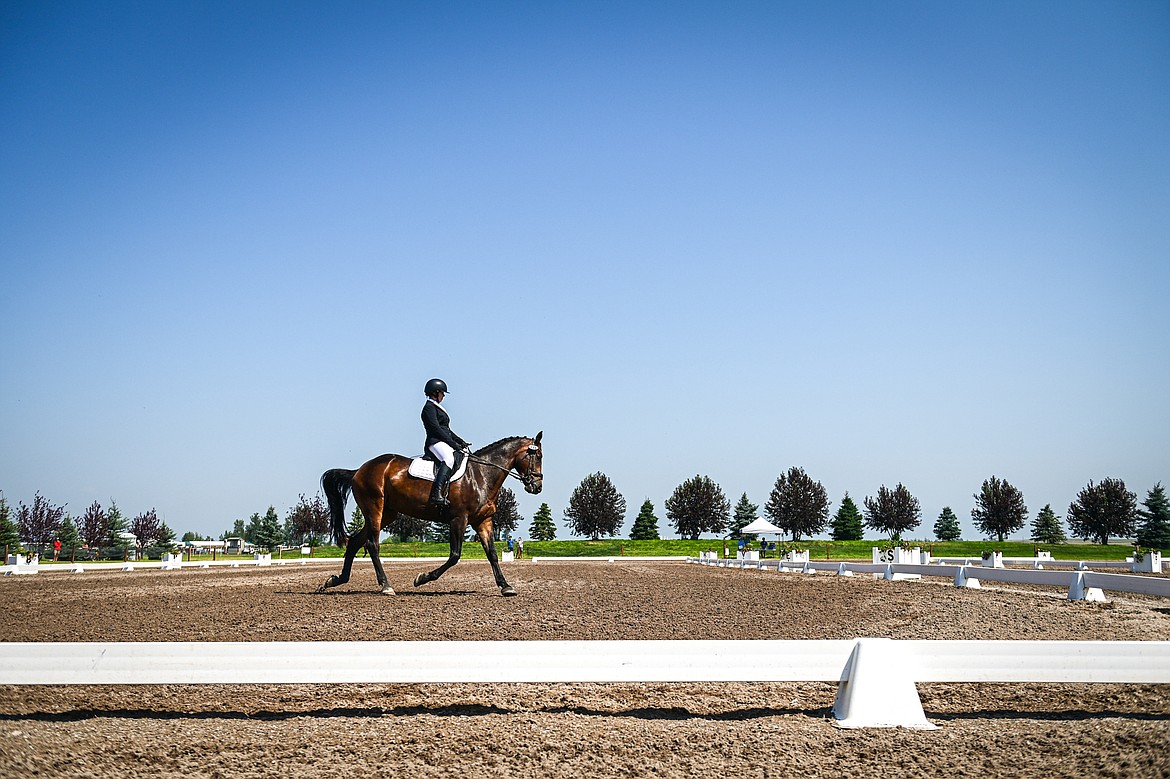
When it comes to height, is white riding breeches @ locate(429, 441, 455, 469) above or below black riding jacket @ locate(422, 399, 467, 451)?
below

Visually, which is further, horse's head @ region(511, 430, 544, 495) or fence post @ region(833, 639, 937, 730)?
horse's head @ region(511, 430, 544, 495)

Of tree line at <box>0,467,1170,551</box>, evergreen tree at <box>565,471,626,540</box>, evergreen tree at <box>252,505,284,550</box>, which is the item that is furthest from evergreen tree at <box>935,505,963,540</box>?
evergreen tree at <box>252,505,284,550</box>

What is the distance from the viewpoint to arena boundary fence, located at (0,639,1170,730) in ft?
19.6

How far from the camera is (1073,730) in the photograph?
589 cm

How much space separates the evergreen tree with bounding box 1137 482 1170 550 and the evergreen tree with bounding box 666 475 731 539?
52016mm

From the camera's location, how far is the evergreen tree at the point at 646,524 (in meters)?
121

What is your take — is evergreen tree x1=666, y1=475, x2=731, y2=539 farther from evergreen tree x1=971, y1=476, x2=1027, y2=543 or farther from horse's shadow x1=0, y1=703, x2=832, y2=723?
horse's shadow x1=0, y1=703, x2=832, y2=723

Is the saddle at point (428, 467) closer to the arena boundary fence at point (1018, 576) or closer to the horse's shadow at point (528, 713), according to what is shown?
the horse's shadow at point (528, 713)

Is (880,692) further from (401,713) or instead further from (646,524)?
(646,524)

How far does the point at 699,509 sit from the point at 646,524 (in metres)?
7.67

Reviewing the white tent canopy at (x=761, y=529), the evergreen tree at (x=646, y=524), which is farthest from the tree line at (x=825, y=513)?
the white tent canopy at (x=761, y=529)

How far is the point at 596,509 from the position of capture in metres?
120

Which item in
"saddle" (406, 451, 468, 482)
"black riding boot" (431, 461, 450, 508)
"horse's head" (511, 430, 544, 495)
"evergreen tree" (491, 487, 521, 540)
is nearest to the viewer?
"black riding boot" (431, 461, 450, 508)

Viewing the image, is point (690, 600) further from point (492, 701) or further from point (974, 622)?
point (492, 701)
